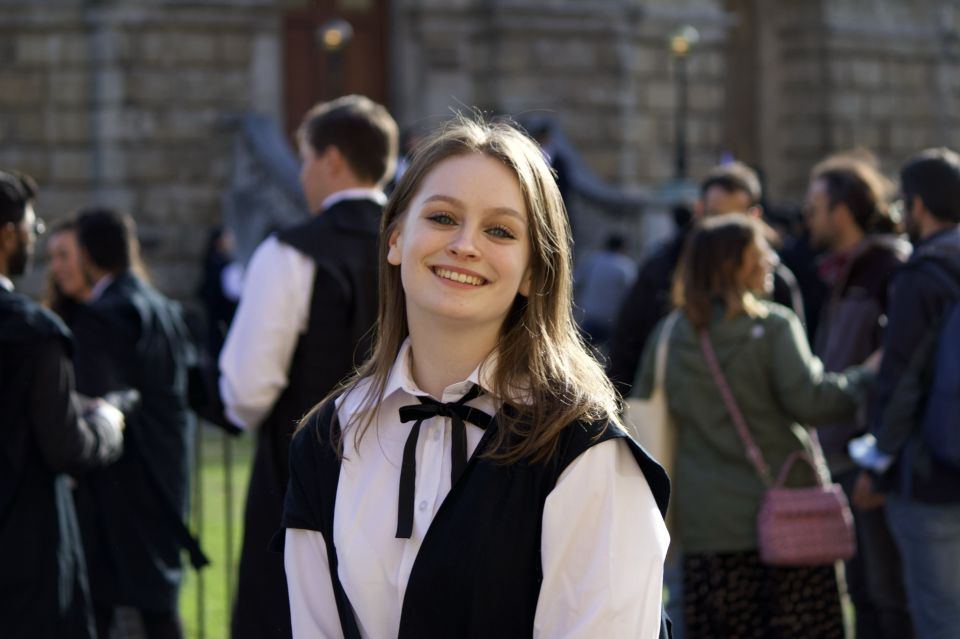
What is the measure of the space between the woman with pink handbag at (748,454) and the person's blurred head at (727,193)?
140cm

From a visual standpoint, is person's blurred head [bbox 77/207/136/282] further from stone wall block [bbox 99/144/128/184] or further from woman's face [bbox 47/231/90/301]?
stone wall block [bbox 99/144/128/184]

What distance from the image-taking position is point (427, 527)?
2908 mm

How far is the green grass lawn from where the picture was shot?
7.16 meters

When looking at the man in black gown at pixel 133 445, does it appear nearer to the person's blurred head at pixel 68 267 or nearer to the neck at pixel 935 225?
the person's blurred head at pixel 68 267

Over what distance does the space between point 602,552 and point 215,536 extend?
718cm

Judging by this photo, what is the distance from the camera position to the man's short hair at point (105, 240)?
650cm

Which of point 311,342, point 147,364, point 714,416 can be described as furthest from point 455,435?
point 147,364

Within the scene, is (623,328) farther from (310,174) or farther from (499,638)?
(499,638)

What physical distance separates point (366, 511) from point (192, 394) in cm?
261

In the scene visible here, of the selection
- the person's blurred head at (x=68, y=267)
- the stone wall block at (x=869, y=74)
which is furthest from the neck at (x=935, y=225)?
the stone wall block at (x=869, y=74)

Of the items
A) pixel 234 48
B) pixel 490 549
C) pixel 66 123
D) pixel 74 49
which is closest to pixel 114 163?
pixel 66 123

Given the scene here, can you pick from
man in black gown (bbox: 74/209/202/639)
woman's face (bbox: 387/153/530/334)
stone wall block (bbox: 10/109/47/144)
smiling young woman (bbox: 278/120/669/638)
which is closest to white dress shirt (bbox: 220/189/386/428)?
man in black gown (bbox: 74/209/202/639)

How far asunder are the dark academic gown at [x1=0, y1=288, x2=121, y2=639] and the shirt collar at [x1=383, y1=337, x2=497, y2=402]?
2.02 meters

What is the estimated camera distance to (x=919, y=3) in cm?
2391
